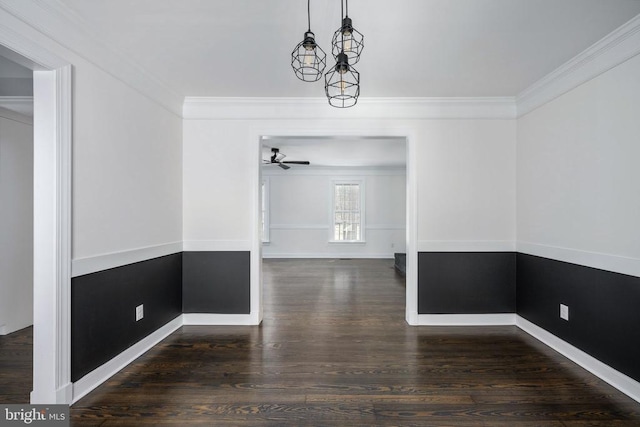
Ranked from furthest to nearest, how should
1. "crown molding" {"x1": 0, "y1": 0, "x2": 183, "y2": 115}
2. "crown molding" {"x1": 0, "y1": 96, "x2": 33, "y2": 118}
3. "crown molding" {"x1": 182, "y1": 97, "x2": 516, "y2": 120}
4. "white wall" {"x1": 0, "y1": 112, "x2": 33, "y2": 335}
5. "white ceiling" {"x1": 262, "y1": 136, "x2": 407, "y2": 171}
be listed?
1. "white ceiling" {"x1": 262, "y1": 136, "x2": 407, "y2": 171}
2. "crown molding" {"x1": 182, "y1": 97, "x2": 516, "y2": 120}
3. "white wall" {"x1": 0, "y1": 112, "x2": 33, "y2": 335}
4. "crown molding" {"x1": 0, "y1": 96, "x2": 33, "y2": 118}
5. "crown molding" {"x1": 0, "y1": 0, "x2": 183, "y2": 115}

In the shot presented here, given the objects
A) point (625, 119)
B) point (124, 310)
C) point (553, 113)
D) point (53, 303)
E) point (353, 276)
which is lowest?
point (353, 276)

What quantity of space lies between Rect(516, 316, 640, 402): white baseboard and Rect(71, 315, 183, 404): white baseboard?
3.58 meters

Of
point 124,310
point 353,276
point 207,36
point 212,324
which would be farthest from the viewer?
point 353,276

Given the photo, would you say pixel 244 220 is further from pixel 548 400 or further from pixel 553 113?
pixel 553 113

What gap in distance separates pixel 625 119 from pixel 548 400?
1951 mm

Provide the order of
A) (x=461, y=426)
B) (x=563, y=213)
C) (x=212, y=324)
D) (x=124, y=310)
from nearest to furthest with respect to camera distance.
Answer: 1. (x=461, y=426)
2. (x=124, y=310)
3. (x=563, y=213)
4. (x=212, y=324)

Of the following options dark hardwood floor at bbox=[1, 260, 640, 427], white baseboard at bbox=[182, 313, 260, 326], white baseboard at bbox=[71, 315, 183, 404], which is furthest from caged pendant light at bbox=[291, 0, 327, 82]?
white baseboard at bbox=[182, 313, 260, 326]

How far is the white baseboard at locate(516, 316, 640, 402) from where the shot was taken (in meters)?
2.14

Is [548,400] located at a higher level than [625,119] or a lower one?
lower

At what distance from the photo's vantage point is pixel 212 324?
3492 millimetres

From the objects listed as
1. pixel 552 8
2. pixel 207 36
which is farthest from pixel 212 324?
pixel 552 8

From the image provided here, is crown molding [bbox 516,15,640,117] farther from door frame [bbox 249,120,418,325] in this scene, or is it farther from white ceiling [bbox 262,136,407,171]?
white ceiling [bbox 262,136,407,171]

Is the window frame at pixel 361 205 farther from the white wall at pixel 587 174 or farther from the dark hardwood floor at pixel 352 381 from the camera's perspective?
the white wall at pixel 587 174

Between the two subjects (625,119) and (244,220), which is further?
(244,220)
